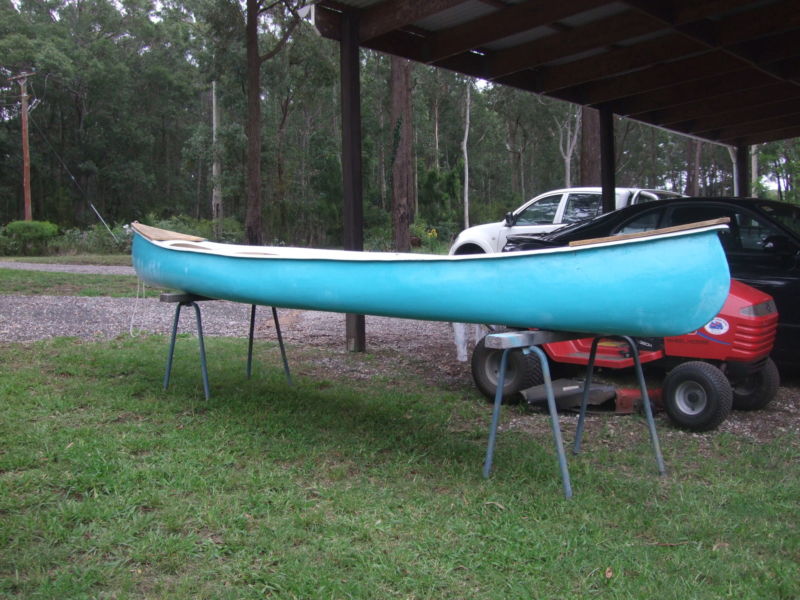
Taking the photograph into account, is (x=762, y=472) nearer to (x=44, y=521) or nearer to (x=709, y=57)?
(x=44, y=521)

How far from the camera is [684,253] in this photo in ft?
10.5

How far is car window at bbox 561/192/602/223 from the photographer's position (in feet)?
33.4

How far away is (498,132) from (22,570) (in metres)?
50.3

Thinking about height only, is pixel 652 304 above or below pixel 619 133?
below

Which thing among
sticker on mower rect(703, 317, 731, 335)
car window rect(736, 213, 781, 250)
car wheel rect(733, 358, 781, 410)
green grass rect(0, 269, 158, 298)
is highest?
car window rect(736, 213, 781, 250)

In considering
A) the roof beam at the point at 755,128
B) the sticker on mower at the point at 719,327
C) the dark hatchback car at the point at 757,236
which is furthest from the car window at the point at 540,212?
Answer: the sticker on mower at the point at 719,327

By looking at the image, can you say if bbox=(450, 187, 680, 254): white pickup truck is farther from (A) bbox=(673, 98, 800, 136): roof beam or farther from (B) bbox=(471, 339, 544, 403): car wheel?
(B) bbox=(471, 339, 544, 403): car wheel

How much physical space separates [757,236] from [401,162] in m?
10.2

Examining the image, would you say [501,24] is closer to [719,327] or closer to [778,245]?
[778,245]

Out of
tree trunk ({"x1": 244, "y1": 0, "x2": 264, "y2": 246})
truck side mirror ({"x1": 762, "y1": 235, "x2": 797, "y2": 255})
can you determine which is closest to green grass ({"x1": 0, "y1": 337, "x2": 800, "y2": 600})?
truck side mirror ({"x1": 762, "y1": 235, "x2": 797, "y2": 255})

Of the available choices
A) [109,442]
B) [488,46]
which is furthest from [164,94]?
[109,442]

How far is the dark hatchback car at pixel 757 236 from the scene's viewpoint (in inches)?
224

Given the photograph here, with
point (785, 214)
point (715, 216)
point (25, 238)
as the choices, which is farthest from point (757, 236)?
point (25, 238)

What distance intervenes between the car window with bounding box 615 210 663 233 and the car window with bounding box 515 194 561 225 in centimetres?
360
